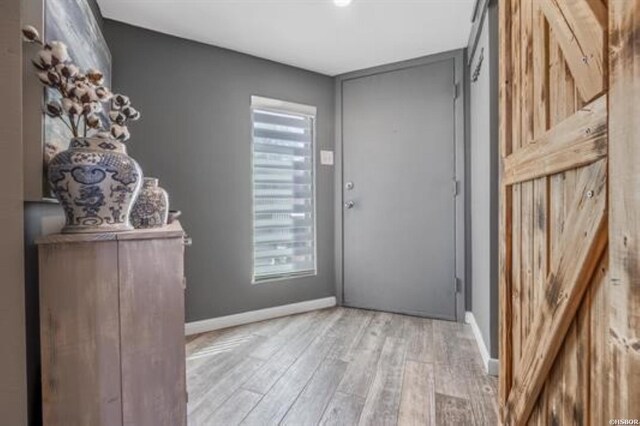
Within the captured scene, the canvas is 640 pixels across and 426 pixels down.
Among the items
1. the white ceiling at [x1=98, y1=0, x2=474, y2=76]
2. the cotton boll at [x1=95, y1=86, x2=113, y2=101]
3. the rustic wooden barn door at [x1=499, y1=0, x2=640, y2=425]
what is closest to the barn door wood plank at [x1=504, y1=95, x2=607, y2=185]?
the rustic wooden barn door at [x1=499, y1=0, x2=640, y2=425]

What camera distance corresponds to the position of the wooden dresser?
951 millimetres

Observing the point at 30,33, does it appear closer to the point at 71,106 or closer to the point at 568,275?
the point at 71,106

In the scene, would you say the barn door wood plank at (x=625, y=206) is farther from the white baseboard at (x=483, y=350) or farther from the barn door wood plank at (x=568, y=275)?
the white baseboard at (x=483, y=350)

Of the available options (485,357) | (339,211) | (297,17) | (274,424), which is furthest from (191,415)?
→ (297,17)

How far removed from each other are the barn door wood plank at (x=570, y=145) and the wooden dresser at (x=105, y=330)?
1.13 metres

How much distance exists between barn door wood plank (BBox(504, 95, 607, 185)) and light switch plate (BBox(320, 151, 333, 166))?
2.21 m

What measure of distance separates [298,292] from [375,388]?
4.67ft

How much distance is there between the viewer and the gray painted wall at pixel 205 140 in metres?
2.41

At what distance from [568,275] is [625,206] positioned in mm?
261

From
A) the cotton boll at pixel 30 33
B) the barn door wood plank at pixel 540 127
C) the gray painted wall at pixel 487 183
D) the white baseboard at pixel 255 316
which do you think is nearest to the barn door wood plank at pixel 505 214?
the barn door wood plank at pixel 540 127

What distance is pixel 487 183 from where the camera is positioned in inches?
78.3

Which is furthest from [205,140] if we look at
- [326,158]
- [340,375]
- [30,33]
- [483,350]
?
[483,350]

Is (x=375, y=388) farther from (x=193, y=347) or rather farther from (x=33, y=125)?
(x=33, y=125)

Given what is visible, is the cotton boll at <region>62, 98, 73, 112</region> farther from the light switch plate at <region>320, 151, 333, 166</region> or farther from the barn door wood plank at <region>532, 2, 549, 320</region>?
the light switch plate at <region>320, 151, 333, 166</region>
